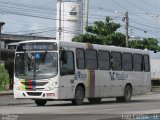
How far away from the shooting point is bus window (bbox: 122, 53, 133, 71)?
3081cm

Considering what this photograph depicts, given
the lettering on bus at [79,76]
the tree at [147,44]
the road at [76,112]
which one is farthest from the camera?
the tree at [147,44]

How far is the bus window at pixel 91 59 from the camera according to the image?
27.6 meters

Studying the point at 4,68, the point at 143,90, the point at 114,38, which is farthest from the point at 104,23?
the point at 143,90

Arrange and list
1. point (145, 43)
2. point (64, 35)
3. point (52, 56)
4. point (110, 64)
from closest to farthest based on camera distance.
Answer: point (52, 56) < point (110, 64) < point (145, 43) < point (64, 35)

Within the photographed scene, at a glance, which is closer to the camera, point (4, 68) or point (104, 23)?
point (4, 68)

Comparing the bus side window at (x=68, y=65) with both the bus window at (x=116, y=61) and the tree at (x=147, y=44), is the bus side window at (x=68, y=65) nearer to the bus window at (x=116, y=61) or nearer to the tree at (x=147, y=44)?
the bus window at (x=116, y=61)

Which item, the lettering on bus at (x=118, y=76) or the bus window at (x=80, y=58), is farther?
the lettering on bus at (x=118, y=76)

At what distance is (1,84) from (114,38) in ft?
53.2

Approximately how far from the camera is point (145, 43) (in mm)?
64875

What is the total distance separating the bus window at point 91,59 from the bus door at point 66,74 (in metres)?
1.46

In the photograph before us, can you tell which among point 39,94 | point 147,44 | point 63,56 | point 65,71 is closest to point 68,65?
point 65,71

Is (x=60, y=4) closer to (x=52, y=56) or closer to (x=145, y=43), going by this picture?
(x=145, y=43)

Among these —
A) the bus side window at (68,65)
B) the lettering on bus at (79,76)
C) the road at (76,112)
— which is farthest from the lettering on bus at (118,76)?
the road at (76,112)

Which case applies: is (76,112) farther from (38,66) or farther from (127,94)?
(127,94)
